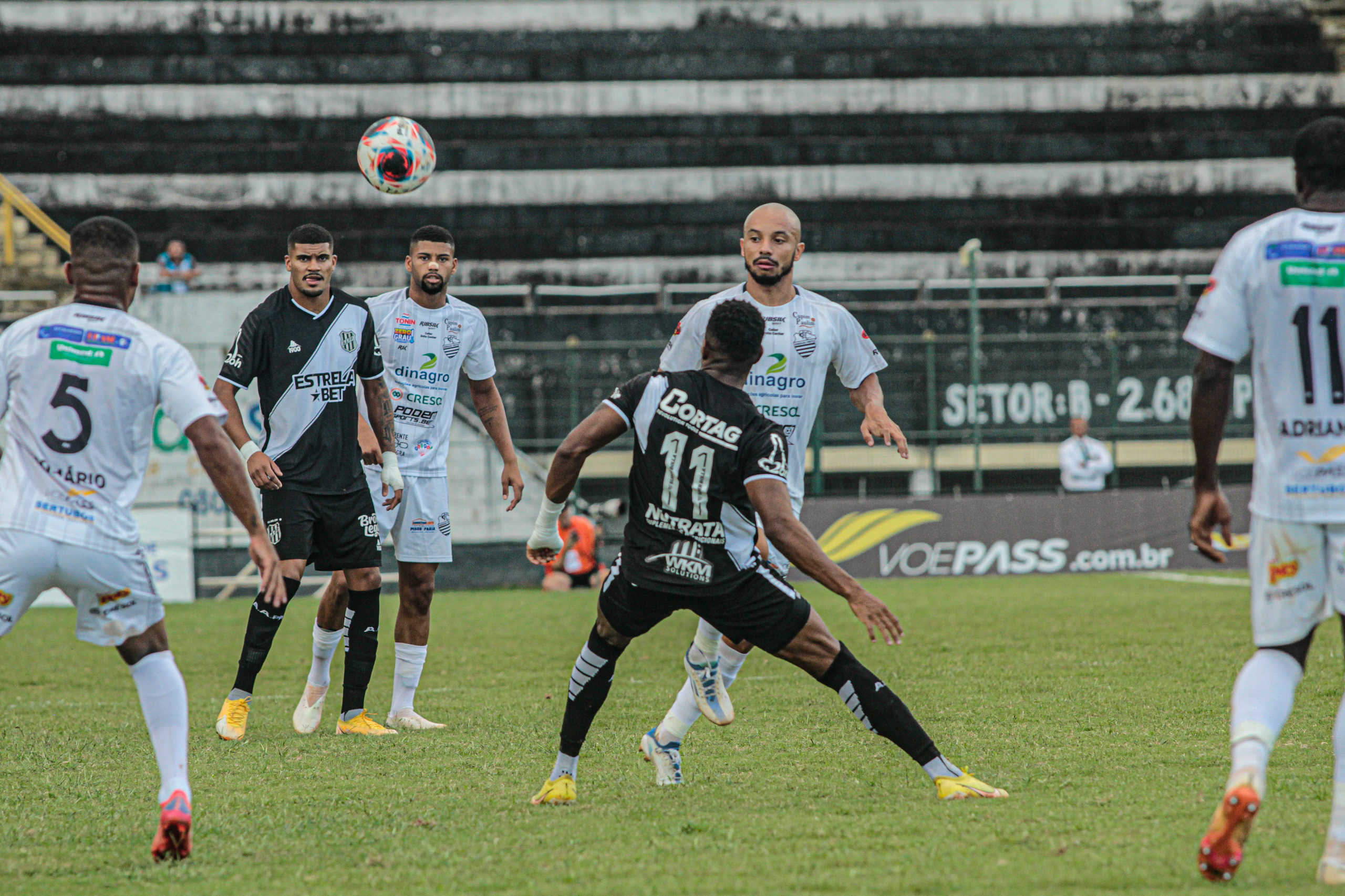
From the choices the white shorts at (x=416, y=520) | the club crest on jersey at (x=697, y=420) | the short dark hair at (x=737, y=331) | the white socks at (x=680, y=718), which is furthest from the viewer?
the white shorts at (x=416, y=520)

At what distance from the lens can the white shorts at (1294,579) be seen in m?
4.19

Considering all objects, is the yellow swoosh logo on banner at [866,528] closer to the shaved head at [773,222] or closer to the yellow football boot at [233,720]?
the yellow football boot at [233,720]

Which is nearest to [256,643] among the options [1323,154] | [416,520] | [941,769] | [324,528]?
[324,528]

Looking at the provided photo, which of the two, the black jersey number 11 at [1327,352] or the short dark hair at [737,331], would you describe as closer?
the black jersey number 11 at [1327,352]

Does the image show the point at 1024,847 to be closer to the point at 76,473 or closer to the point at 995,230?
the point at 76,473

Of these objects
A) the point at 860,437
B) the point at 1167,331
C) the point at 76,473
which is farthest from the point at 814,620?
Answer: the point at 1167,331

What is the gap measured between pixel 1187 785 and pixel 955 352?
1712 centimetres

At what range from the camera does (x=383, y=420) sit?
8.00 metres

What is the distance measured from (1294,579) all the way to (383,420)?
17.2ft

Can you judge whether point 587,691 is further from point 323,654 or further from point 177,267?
point 177,267

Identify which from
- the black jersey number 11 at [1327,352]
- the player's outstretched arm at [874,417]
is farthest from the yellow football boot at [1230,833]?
the player's outstretched arm at [874,417]

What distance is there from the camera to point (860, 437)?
71.8 ft

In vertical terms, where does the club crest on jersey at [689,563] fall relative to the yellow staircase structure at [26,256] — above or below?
below

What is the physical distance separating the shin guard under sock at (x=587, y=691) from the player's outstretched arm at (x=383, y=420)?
2.76m
